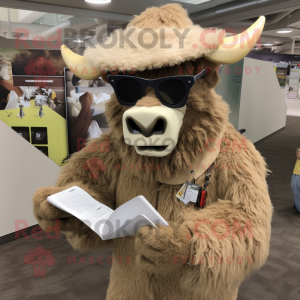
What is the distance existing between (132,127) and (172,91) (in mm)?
146

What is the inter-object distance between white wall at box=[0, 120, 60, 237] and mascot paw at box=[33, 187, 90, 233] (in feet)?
4.30

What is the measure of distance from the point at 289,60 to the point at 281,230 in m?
9.54

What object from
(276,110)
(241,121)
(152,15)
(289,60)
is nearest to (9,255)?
(152,15)

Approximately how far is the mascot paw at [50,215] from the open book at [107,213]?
0.13 feet

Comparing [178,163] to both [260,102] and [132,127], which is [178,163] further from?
[260,102]

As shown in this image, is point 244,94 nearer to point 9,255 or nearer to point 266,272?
point 266,272

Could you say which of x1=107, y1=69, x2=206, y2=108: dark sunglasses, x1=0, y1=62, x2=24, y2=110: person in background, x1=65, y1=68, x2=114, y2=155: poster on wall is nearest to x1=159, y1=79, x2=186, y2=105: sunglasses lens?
x1=107, y1=69, x2=206, y2=108: dark sunglasses

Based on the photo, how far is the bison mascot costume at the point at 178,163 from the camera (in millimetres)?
743

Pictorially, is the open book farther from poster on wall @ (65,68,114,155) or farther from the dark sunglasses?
poster on wall @ (65,68,114,155)

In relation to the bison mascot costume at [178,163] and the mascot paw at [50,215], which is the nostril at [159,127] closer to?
the bison mascot costume at [178,163]

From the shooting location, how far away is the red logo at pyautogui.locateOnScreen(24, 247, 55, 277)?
1.98 m

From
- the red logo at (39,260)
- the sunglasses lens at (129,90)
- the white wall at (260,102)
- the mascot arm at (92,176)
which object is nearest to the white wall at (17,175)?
the red logo at (39,260)

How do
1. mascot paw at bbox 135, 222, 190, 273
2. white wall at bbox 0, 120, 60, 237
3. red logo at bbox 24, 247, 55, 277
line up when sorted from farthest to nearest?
white wall at bbox 0, 120, 60, 237 < red logo at bbox 24, 247, 55, 277 < mascot paw at bbox 135, 222, 190, 273

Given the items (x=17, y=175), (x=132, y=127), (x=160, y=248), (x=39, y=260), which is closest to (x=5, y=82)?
(x=17, y=175)
